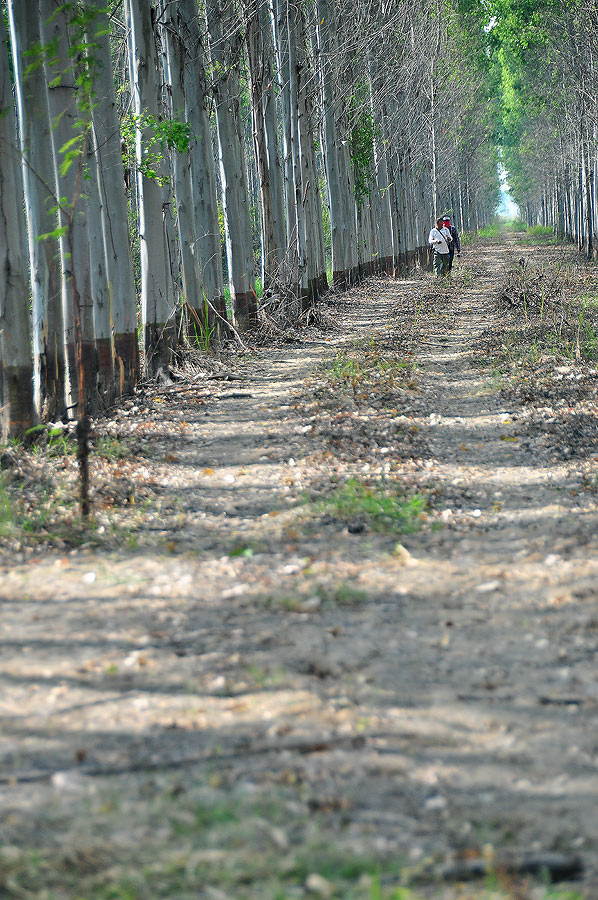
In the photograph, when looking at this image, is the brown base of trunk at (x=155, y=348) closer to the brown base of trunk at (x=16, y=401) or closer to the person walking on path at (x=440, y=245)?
the brown base of trunk at (x=16, y=401)

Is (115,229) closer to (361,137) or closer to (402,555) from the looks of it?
(402,555)

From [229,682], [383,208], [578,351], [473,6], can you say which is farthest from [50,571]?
[473,6]

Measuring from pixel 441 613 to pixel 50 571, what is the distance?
217 cm

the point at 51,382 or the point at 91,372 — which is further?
the point at 91,372

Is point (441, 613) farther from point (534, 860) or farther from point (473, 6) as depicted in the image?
point (473, 6)

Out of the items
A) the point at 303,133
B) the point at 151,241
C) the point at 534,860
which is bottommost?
the point at 534,860

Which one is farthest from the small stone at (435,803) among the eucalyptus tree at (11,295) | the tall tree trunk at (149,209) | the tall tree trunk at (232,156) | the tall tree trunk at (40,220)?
the tall tree trunk at (232,156)

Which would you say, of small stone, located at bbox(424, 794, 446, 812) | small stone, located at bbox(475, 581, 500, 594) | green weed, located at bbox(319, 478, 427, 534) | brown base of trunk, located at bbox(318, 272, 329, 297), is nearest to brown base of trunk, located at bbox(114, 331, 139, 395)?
green weed, located at bbox(319, 478, 427, 534)

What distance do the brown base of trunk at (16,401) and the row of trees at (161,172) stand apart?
0.01 meters

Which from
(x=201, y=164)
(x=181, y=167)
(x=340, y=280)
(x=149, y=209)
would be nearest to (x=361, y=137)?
(x=340, y=280)

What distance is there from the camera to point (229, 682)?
3.61 m

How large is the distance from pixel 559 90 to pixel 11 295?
37.6 meters

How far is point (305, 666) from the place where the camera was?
3736 millimetres

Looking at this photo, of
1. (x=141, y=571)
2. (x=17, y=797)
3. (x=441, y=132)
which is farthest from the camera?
(x=441, y=132)
